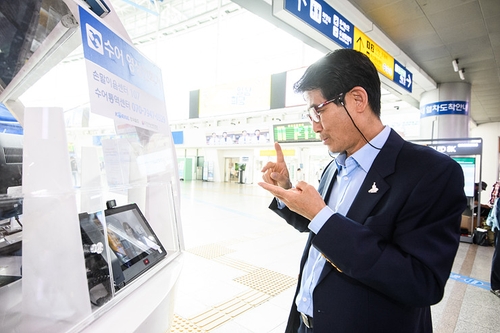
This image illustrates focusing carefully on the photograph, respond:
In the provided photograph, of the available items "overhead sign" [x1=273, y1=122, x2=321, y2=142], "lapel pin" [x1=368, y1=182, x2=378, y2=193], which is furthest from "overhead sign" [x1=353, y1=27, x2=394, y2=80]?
"overhead sign" [x1=273, y1=122, x2=321, y2=142]

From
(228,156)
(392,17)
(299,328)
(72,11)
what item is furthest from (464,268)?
(228,156)

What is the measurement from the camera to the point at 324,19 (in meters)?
3.07

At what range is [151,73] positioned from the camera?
1.75 meters

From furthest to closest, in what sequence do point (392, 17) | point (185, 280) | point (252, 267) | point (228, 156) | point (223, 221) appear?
1. point (228, 156)
2. point (223, 221)
3. point (392, 17)
4. point (252, 267)
5. point (185, 280)

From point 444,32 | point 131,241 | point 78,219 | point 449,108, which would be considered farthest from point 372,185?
point 449,108

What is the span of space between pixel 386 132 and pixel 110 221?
1209 millimetres

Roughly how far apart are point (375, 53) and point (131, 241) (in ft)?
14.1

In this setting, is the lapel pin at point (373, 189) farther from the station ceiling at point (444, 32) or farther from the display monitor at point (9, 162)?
the station ceiling at point (444, 32)

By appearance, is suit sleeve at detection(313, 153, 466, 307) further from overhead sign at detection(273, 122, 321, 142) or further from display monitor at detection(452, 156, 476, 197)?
overhead sign at detection(273, 122, 321, 142)

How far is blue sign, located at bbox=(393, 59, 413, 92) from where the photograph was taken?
16.3ft

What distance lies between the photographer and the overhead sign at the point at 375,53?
12.4 feet

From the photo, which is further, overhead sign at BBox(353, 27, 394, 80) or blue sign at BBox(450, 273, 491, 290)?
overhead sign at BBox(353, 27, 394, 80)

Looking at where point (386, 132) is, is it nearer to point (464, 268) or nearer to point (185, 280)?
point (185, 280)

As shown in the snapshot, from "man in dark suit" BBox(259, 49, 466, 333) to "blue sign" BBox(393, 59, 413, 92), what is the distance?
4.50 m
